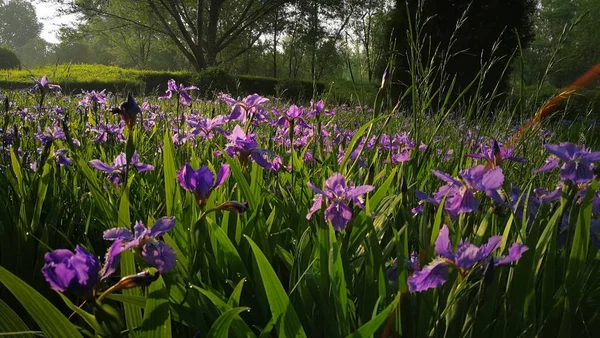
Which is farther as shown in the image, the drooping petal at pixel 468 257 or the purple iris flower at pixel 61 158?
the purple iris flower at pixel 61 158

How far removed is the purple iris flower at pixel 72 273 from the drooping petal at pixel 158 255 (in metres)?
0.13

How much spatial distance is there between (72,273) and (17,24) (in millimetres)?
120145

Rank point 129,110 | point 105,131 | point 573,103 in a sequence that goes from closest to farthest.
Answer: point 129,110, point 105,131, point 573,103

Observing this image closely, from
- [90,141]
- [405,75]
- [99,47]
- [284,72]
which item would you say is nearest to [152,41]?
[284,72]

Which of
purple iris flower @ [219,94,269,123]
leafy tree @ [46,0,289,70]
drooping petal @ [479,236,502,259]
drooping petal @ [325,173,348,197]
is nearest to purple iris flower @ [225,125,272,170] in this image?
purple iris flower @ [219,94,269,123]

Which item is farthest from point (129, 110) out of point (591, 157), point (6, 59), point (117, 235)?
point (6, 59)

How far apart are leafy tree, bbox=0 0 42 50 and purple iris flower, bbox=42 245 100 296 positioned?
115 metres

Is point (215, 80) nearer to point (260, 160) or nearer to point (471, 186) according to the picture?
point (260, 160)

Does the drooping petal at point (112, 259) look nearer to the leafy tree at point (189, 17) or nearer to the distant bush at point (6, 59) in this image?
the leafy tree at point (189, 17)

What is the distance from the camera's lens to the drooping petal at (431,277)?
0.81 metres

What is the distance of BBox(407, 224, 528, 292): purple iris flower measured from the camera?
0.79 metres

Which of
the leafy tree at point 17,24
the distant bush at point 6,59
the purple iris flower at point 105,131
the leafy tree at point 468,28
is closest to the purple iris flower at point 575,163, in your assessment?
the purple iris flower at point 105,131

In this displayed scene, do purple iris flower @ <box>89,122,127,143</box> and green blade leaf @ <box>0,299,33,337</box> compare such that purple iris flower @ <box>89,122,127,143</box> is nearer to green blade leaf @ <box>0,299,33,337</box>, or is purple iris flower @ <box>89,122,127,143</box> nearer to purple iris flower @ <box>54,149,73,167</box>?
purple iris flower @ <box>54,149,73,167</box>

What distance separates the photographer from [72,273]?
65 cm
